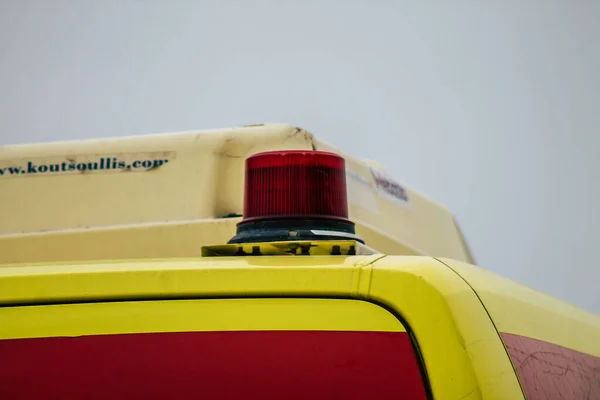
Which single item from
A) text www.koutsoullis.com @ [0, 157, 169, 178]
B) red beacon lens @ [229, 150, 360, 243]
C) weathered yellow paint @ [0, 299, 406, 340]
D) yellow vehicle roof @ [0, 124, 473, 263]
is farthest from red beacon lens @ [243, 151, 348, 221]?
text www.koutsoullis.com @ [0, 157, 169, 178]

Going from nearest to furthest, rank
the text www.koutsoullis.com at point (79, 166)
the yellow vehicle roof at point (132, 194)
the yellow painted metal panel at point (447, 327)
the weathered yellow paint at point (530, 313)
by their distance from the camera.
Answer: the yellow painted metal panel at point (447, 327) < the weathered yellow paint at point (530, 313) < the yellow vehicle roof at point (132, 194) < the text www.koutsoullis.com at point (79, 166)

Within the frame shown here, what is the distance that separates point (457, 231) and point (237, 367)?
2374 mm

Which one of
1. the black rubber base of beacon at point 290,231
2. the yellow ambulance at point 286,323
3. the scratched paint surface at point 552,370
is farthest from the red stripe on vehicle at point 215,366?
the black rubber base of beacon at point 290,231

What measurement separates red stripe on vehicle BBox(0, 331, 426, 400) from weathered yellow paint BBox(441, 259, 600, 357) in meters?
0.19

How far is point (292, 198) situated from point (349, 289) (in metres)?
0.36

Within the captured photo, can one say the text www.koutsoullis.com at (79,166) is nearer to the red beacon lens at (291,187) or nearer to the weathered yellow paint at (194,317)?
the red beacon lens at (291,187)

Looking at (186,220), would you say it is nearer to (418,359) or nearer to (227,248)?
(227,248)

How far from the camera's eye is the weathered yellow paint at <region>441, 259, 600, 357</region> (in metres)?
1.16

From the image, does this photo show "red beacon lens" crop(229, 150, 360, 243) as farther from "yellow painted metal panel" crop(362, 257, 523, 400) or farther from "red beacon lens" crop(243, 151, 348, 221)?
"yellow painted metal panel" crop(362, 257, 523, 400)

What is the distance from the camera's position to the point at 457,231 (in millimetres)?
3303

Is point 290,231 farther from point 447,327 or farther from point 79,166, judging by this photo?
point 79,166

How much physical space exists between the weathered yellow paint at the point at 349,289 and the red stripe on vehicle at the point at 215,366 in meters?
0.04

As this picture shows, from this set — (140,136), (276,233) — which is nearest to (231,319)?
(276,233)

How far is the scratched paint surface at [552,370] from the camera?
3.53 ft
